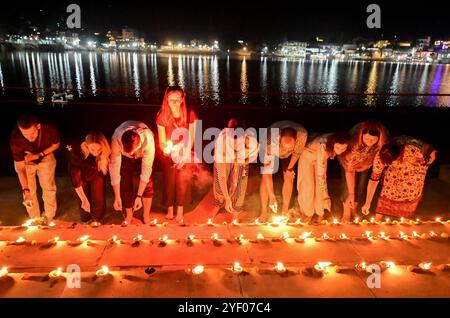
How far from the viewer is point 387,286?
2.74 meters

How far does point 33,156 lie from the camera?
3.97m

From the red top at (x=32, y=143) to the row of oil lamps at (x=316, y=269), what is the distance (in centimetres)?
159

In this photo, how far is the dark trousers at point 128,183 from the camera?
4086mm

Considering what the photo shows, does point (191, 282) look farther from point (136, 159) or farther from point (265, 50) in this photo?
point (265, 50)

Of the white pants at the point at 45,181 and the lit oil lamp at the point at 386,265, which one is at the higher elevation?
the white pants at the point at 45,181

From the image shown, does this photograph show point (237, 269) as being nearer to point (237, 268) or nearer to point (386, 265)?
point (237, 268)

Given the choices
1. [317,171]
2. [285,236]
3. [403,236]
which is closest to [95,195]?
[285,236]

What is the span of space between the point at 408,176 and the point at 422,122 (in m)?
12.9

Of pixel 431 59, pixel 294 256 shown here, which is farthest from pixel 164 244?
pixel 431 59

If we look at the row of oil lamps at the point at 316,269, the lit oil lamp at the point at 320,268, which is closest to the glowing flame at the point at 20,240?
the row of oil lamps at the point at 316,269

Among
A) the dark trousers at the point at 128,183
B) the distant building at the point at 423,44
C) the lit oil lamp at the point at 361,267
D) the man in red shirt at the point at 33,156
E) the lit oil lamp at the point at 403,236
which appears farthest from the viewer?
the distant building at the point at 423,44

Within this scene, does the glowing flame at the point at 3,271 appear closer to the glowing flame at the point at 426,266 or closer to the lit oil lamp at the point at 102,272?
the lit oil lamp at the point at 102,272

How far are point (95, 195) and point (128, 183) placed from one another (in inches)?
18.2

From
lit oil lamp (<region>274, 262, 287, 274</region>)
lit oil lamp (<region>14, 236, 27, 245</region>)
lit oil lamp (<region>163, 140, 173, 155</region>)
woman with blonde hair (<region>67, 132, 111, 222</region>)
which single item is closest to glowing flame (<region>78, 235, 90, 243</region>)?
lit oil lamp (<region>14, 236, 27, 245</region>)
